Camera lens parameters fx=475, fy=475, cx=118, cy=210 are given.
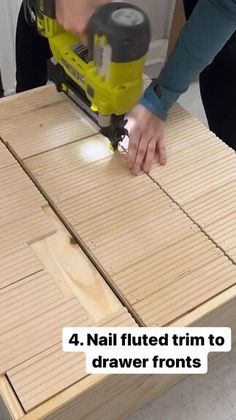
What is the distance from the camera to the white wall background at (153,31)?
1.51m

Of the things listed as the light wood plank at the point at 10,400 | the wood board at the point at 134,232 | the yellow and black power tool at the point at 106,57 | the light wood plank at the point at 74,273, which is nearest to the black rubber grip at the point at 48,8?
the yellow and black power tool at the point at 106,57

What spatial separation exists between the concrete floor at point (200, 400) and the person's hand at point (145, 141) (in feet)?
1.65

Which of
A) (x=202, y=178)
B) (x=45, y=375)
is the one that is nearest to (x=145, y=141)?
(x=202, y=178)

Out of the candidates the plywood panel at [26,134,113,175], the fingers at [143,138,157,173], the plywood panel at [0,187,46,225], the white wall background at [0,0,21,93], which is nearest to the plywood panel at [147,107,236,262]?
the fingers at [143,138,157,173]

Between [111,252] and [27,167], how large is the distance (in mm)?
271

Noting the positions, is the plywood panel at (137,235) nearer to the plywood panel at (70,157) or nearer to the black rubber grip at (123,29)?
the plywood panel at (70,157)

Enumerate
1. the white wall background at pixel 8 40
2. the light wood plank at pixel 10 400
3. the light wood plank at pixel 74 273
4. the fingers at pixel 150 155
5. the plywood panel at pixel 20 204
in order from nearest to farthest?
the light wood plank at pixel 10 400 < the light wood plank at pixel 74 273 < the plywood panel at pixel 20 204 < the fingers at pixel 150 155 < the white wall background at pixel 8 40

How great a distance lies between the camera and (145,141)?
98cm

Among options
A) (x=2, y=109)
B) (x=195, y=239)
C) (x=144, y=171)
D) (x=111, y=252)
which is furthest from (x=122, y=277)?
(x=2, y=109)

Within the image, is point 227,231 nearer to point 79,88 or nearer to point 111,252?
point 111,252

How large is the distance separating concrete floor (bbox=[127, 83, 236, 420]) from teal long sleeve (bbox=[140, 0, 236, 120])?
0.60 m

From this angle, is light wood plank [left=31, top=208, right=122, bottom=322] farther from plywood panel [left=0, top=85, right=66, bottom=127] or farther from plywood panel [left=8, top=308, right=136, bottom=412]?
plywood panel [left=0, top=85, right=66, bottom=127]

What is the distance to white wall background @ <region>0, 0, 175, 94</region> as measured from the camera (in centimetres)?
151

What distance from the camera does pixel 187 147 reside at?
1.02 m
